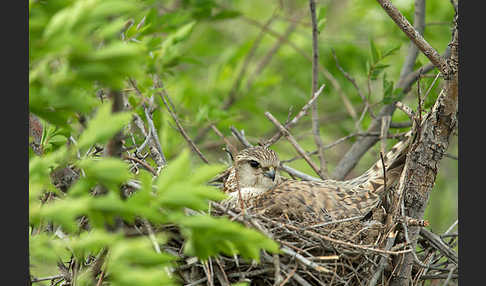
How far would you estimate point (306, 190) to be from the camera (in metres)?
4.59

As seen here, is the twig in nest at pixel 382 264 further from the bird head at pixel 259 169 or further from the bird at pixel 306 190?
the bird head at pixel 259 169

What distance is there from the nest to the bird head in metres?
0.66

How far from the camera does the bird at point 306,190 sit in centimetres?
442

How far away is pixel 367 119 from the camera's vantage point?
6594 millimetres

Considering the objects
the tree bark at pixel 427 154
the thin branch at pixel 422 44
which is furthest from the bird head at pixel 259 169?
the thin branch at pixel 422 44

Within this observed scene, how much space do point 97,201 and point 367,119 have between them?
16.1 ft

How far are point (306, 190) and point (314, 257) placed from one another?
1062mm

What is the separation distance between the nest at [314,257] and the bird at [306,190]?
147 mm

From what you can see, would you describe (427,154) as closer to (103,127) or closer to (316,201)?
(316,201)

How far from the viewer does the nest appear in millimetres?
3498

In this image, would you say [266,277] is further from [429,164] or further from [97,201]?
[97,201]

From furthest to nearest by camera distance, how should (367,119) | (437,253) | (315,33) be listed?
(367,119), (315,33), (437,253)

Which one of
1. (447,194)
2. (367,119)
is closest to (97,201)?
(367,119)

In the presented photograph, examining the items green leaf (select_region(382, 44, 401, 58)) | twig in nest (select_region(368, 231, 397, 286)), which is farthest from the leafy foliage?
green leaf (select_region(382, 44, 401, 58))
